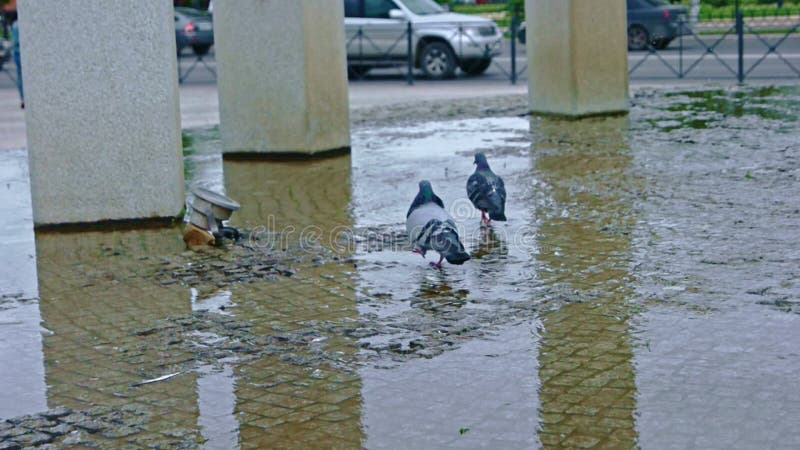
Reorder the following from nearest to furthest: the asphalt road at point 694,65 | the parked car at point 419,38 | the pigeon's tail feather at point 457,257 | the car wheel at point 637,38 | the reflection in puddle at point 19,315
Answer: the reflection in puddle at point 19,315, the pigeon's tail feather at point 457,257, the asphalt road at point 694,65, the parked car at point 419,38, the car wheel at point 637,38

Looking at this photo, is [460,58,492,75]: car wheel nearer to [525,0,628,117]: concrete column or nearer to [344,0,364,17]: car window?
[344,0,364,17]: car window

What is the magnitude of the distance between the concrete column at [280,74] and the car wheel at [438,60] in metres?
11.4

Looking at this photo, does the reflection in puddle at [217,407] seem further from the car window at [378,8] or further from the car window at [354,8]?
the car window at [354,8]

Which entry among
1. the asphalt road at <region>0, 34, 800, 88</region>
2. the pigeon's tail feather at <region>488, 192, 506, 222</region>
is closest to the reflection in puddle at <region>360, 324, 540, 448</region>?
the pigeon's tail feather at <region>488, 192, 506, 222</region>

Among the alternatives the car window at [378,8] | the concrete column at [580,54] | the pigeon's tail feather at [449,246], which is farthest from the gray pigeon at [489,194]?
the car window at [378,8]

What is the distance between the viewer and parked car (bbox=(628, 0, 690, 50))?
2736 cm

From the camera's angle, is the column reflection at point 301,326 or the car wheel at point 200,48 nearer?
the column reflection at point 301,326

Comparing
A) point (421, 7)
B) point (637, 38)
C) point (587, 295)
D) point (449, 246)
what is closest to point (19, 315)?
point (449, 246)

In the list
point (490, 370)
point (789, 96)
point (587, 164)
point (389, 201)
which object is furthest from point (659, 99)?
point (490, 370)

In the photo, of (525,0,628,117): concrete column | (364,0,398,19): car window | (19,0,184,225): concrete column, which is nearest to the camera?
(19,0,184,225): concrete column

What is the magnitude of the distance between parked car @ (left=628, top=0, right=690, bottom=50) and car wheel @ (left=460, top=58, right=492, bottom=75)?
14.1 feet

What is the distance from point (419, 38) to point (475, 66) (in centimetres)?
128

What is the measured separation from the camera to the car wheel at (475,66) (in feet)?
80.4

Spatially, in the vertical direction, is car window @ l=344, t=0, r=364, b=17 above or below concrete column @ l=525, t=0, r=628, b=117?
above
